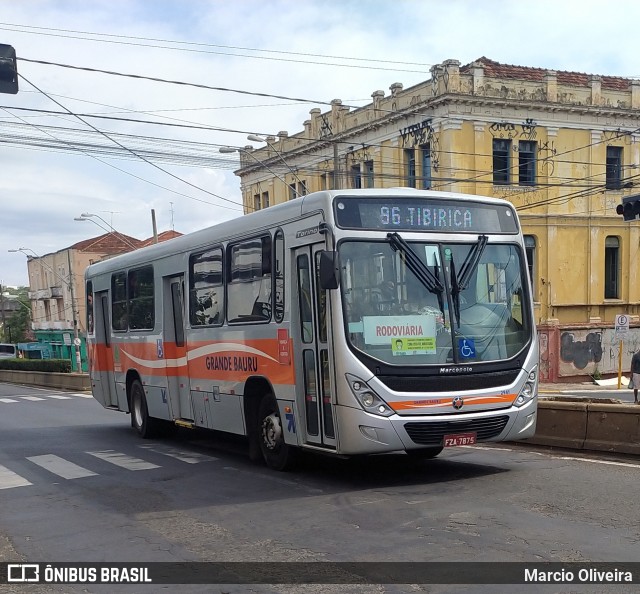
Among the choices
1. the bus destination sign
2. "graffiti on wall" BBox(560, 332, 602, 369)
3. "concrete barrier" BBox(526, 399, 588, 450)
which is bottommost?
"graffiti on wall" BBox(560, 332, 602, 369)

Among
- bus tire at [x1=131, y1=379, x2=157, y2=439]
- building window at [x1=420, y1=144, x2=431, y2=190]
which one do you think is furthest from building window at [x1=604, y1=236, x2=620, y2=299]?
bus tire at [x1=131, y1=379, x2=157, y2=439]

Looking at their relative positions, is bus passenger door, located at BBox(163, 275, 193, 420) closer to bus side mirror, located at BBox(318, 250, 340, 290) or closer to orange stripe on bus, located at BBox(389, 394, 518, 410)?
bus side mirror, located at BBox(318, 250, 340, 290)

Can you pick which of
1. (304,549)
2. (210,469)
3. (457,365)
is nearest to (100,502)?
(210,469)

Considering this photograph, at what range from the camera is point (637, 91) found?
133 feet

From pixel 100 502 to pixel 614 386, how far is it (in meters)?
28.6

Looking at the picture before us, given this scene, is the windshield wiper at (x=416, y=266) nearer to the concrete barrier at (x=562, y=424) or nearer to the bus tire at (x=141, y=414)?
the concrete barrier at (x=562, y=424)

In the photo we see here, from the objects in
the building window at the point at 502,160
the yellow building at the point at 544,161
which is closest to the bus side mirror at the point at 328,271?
the yellow building at the point at 544,161

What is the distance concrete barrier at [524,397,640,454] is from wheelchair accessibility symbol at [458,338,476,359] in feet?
9.49

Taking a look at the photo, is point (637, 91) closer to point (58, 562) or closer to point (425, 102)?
point (425, 102)

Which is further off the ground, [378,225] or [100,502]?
[378,225]

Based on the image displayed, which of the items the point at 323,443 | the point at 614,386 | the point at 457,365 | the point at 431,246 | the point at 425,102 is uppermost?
A: the point at 425,102

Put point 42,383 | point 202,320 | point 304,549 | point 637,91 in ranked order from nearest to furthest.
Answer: point 304,549
point 202,320
point 637,91
point 42,383

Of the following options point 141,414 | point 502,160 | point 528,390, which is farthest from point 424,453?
point 502,160

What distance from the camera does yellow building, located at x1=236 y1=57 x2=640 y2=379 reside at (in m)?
35.9
